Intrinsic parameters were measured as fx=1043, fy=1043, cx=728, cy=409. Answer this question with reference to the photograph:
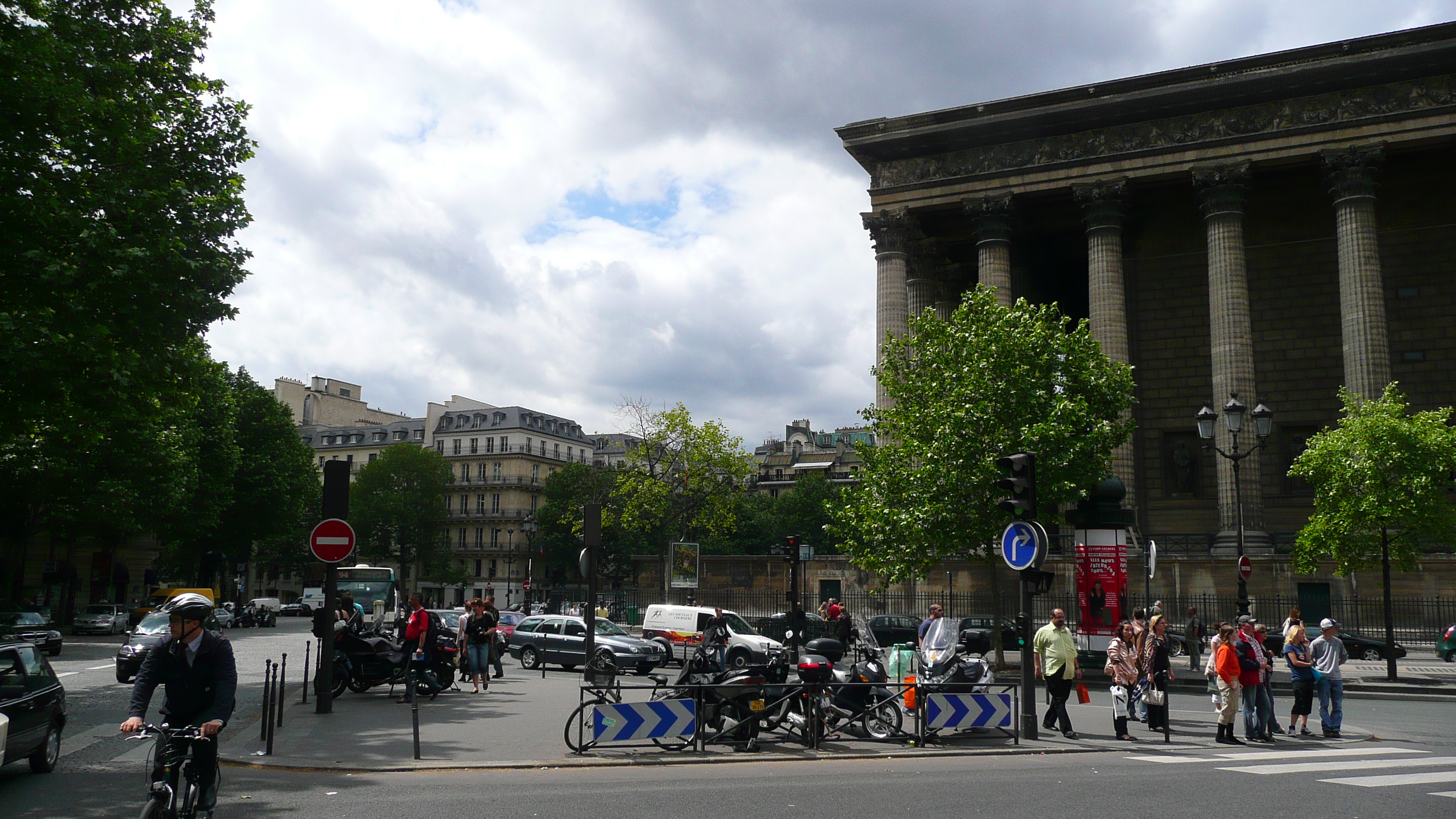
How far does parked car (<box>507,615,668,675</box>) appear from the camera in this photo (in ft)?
87.2

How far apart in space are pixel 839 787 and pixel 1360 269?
35.2 meters

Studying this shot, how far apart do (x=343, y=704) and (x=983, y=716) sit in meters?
10.9

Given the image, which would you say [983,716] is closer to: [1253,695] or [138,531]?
[1253,695]

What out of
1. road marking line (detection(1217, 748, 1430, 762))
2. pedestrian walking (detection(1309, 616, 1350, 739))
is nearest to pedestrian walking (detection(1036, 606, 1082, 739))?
road marking line (detection(1217, 748, 1430, 762))

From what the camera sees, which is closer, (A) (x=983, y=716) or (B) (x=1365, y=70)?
(A) (x=983, y=716)

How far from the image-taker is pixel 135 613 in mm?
45062

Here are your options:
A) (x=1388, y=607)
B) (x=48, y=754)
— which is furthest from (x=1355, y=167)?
(x=48, y=754)

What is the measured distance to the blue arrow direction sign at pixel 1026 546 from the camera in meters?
14.1

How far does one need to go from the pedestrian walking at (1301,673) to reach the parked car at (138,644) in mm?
17922

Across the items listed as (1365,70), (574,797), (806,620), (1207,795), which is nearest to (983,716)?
(1207,795)

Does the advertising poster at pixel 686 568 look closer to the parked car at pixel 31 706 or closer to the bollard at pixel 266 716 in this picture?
the bollard at pixel 266 716

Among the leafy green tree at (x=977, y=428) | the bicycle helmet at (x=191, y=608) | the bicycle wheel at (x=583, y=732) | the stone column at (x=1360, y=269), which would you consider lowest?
the bicycle wheel at (x=583, y=732)

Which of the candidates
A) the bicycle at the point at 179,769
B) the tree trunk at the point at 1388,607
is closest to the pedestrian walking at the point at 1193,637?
the tree trunk at the point at 1388,607

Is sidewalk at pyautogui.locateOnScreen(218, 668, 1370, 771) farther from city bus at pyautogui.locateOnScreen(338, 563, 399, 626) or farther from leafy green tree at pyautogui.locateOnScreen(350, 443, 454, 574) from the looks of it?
leafy green tree at pyautogui.locateOnScreen(350, 443, 454, 574)
